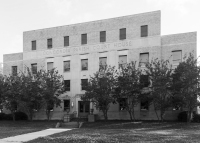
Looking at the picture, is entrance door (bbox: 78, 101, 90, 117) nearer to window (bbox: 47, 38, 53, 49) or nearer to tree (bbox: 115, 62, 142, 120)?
tree (bbox: 115, 62, 142, 120)

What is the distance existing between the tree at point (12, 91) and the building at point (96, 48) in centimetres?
458

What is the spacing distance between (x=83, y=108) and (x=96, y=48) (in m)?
8.06

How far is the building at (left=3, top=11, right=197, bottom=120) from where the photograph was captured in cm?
2803

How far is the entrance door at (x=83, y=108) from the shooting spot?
3102 centimetres

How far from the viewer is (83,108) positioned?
103 feet

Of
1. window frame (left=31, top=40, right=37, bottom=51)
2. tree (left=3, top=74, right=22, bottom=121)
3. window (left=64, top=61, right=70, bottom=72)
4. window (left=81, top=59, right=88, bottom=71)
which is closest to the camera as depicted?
tree (left=3, top=74, right=22, bottom=121)

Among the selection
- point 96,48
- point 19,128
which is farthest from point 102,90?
point 19,128

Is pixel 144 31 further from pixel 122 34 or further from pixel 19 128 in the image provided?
pixel 19 128

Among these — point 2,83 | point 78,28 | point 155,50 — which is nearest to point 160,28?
point 155,50

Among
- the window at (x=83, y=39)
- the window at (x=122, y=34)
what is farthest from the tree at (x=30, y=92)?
the window at (x=122, y=34)

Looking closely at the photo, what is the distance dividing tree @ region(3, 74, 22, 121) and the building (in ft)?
15.0

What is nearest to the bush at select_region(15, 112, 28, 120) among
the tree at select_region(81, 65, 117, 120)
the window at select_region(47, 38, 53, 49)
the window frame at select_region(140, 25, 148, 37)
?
the window at select_region(47, 38, 53, 49)

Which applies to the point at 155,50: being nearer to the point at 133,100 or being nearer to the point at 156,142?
the point at 133,100

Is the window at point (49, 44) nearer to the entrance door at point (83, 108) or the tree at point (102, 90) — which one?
the entrance door at point (83, 108)
